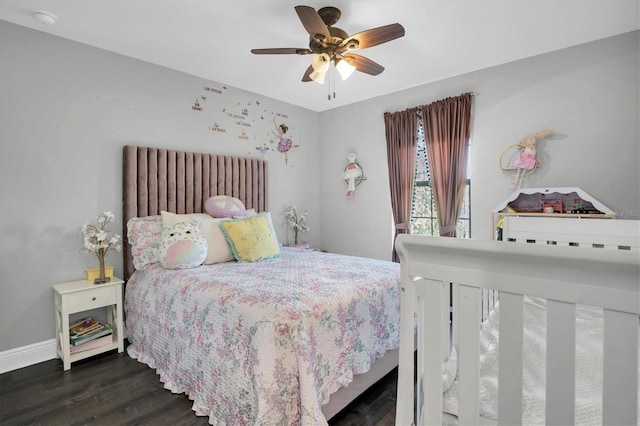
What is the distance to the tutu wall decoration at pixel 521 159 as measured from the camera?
2.81m

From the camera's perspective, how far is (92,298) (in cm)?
240

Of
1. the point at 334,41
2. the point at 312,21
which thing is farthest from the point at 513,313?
the point at 334,41

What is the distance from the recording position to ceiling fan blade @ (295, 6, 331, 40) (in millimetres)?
1712

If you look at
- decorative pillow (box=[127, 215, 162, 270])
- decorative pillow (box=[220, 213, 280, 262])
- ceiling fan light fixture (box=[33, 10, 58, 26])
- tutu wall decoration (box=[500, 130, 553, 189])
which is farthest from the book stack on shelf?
tutu wall decoration (box=[500, 130, 553, 189])

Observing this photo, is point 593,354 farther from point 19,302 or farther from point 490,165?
point 19,302

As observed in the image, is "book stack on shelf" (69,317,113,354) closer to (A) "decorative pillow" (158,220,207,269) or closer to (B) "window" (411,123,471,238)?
(A) "decorative pillow" (158,220,207,269)

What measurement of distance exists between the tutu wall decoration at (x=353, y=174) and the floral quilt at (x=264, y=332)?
6.15 ft

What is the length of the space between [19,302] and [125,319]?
2.36ft

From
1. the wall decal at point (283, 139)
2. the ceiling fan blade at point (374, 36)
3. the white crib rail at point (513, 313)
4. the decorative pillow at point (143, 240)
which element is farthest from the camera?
the wall decal at point (283, 139)

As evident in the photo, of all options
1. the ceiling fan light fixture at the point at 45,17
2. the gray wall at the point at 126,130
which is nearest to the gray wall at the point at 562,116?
the gray wall at the point at 126,130

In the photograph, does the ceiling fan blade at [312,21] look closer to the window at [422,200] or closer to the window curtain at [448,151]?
the window curtain at [448,151]

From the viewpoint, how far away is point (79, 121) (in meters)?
2.60

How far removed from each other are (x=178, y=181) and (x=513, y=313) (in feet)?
10.0

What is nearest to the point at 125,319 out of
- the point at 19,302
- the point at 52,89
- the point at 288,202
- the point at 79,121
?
the point at 19,302
